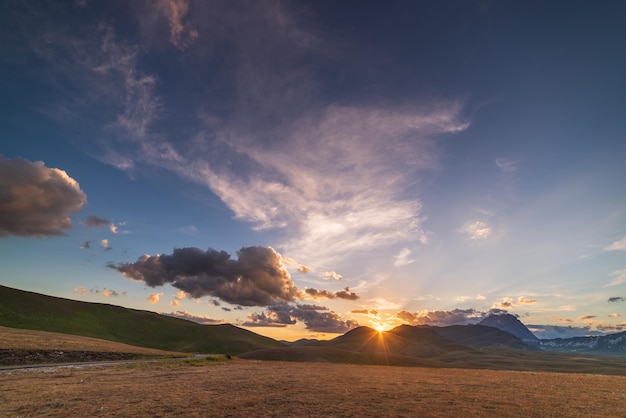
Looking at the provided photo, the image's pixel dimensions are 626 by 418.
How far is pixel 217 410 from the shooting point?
2356 cm

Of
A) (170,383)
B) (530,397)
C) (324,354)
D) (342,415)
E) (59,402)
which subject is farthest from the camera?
(324,354)

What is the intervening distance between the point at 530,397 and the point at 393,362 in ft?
544

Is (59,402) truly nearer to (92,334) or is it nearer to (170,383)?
(170,383)

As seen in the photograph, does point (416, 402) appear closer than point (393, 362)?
Yes

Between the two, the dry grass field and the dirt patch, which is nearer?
the dry grass field

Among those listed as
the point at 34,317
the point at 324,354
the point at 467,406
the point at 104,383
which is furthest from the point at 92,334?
the point at 467,406

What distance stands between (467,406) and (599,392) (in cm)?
1966

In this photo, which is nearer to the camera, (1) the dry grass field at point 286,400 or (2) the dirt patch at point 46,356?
(1) the dry grass field at point 286,400

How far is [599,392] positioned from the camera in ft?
113

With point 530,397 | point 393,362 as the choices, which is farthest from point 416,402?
point 393,362

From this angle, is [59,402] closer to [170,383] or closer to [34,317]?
[170,383]

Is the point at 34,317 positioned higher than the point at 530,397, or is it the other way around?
the point at 34,317

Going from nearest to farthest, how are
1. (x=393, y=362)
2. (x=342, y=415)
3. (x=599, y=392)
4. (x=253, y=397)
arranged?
(x=342, y=415)
(x=253, y=397)
(x=599, y=392)
(x=393, y=362)

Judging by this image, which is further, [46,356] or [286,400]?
[46,356]
